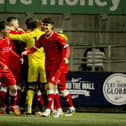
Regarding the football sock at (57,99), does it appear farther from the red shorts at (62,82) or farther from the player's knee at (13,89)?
the player's knee at (13,89)

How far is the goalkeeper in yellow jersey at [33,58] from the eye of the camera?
457 inches

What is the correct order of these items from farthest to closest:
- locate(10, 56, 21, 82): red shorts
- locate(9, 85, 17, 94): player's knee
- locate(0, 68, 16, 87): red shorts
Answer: locate(10, 56, 21, 82): red shorts → locate(9, 85, 17, 94): player's knee → locate(0, 68, 16, 87): red shorts

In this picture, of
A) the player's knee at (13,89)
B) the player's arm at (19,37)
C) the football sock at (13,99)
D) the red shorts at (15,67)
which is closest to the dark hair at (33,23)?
the player's arm at (19,37)

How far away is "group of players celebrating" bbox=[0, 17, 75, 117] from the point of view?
11.0 metres

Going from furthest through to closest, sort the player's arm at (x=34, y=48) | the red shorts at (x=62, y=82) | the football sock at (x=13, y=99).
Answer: the football sock at (x=13, y=99), the red shorts at (x=62, y=82), the player's arm at (x=34, y=48)

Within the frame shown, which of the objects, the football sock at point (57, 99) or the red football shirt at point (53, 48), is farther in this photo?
the football sock at point (57, 99)

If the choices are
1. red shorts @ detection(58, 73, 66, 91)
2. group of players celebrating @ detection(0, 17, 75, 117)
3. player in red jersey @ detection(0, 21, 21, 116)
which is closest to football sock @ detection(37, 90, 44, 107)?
group of players celebrating @ detection(0, 17, 75, 117)

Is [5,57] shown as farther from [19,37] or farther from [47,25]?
[47,25]

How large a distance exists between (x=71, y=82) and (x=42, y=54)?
2.60 metres

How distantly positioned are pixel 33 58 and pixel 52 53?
895 mm

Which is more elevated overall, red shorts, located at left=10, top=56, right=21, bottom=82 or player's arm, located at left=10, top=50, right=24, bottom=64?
player's arm, located at left=10, top=50, right=24, bottom=64

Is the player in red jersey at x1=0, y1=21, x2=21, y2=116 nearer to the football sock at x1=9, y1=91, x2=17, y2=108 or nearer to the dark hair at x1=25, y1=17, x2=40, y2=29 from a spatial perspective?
the football sock at x1=9, y1=91, x2=17, y2=108

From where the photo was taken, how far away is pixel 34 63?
1184 centimetres

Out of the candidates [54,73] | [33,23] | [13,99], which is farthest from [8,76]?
[33,23]
